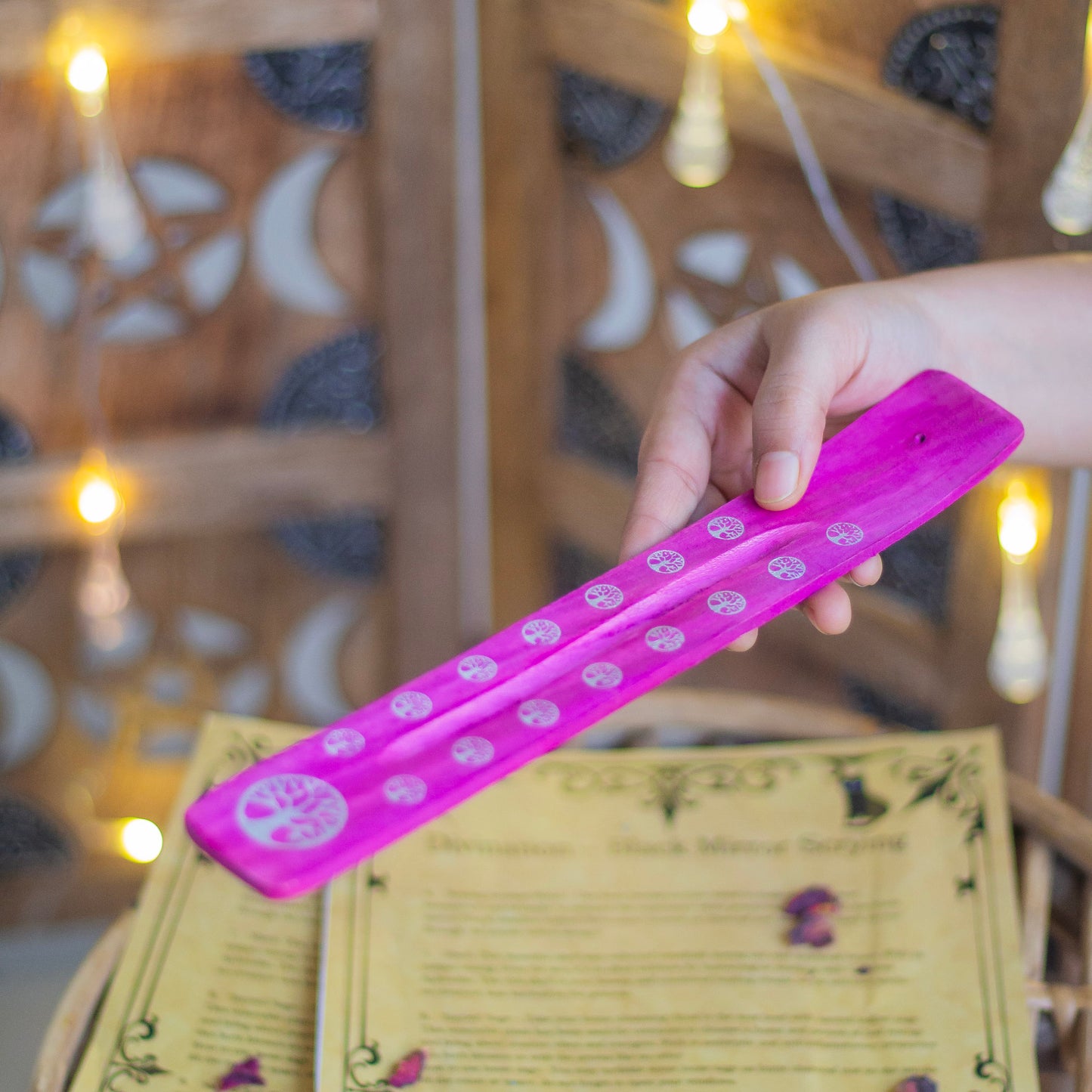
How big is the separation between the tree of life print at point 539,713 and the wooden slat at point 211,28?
0.76 m

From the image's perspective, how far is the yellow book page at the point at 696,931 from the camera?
49cm

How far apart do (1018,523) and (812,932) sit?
35 cm

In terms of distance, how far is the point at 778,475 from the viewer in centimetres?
48

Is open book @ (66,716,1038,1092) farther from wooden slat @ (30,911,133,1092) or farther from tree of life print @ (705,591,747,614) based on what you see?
tree of life print @ (705,591,747,614)

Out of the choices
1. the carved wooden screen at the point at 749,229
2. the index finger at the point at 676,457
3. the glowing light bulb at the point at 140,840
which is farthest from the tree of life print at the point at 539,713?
the carved wooden screen at the point at 749,229

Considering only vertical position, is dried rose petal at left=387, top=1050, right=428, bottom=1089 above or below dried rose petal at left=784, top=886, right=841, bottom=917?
below

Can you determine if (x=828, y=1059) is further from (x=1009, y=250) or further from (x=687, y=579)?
(x=1009, y=250)

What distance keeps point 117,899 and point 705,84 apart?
0.96 m

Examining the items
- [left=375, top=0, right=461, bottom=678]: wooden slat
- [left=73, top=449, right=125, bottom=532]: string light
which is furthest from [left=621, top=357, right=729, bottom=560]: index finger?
[left=73, top=449, right=125, bottom=532]: string light

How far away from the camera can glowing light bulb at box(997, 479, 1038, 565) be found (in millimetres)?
766

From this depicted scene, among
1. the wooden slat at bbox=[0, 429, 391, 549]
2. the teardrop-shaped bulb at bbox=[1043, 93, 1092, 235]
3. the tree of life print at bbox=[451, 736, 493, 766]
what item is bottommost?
the tree of life print at bbox=[451, 736, 493, 766]

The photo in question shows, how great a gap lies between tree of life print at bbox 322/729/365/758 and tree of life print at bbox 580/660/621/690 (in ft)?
0.26

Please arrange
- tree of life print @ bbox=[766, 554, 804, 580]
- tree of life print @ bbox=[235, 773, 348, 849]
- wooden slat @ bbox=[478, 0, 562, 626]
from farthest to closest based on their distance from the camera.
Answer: wooden slat @ bbox=[478, 0, 562, 626], tree of life print @ bbox=[766, 554, 804, 580], tree of life print @ bbox=[235, 773, 348, 849]

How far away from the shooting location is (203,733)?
606 millimetres
